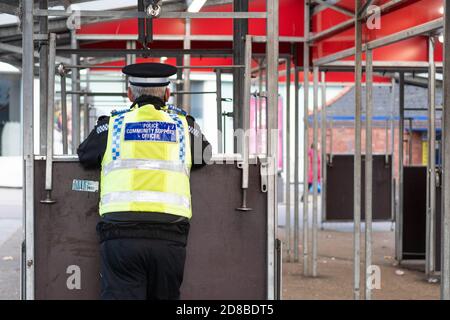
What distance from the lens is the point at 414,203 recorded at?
36.0 feet

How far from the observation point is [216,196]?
15.5 ft

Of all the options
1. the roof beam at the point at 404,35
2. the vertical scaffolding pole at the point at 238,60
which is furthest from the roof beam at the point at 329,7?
the vertical scaffolding pole at the point at 238,60

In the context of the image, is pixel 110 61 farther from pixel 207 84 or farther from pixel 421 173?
pixel 207 84

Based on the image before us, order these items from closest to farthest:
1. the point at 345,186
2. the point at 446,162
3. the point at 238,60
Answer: the point at 446,162 < the point at 238,60 < the point at 345,186

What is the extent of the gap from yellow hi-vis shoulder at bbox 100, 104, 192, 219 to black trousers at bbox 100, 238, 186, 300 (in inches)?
6.6

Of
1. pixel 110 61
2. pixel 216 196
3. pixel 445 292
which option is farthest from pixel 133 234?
pixel 110 61

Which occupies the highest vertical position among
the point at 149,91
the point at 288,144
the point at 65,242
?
the point at 149,91

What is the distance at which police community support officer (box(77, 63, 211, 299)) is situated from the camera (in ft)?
13.3

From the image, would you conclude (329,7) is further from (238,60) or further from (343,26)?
(238,60)

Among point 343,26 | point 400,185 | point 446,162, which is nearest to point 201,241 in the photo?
point 446,162

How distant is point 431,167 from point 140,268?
249 inches

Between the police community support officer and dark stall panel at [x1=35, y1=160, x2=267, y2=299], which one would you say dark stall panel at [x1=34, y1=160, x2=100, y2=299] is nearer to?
dark stall panel at [x1=35, y1=160, x2=267, y2=299]

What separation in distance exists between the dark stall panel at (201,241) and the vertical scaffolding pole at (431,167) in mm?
5221
